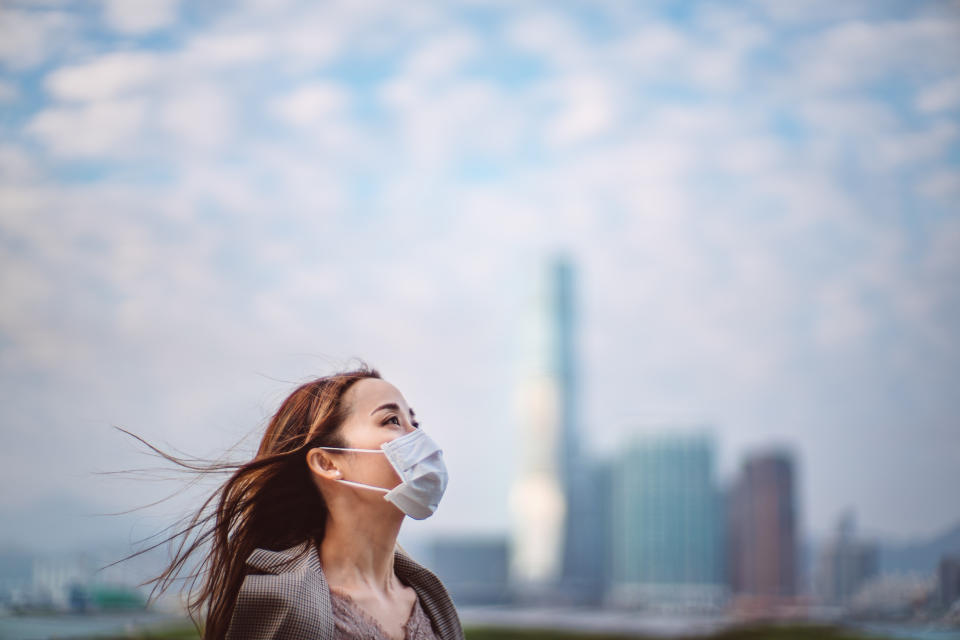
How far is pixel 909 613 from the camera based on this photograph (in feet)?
31.2

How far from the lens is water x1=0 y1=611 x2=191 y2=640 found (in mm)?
3717

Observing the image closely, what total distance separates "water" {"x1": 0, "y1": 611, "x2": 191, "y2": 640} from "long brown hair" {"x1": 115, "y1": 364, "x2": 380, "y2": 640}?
143 cm

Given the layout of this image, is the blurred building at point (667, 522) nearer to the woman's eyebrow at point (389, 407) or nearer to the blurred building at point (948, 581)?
the blurred building at point (948, 581)

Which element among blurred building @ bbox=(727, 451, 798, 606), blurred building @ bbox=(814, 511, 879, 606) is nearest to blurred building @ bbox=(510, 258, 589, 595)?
blurred building @ bbox=(727, 451, 798, 606)

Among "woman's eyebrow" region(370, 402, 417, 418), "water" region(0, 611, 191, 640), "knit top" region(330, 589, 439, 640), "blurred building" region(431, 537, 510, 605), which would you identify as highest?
"woman's eyebrow" region(370, 402, 417, 418)

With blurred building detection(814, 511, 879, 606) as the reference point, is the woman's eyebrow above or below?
above

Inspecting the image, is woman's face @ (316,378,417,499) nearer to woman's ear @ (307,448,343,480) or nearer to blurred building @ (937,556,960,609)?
woman's ear @ (307,448,343,480)

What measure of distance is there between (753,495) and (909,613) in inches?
3967

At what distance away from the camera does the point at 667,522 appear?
11662 cm

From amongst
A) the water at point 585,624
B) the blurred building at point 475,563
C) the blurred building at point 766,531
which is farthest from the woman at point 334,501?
the blurred building at point 766,531

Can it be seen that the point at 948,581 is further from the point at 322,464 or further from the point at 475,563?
the point at 475,563

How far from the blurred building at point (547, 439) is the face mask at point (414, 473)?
110 m

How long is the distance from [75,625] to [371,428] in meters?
2.91

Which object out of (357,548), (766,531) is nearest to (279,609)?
(357,548)
